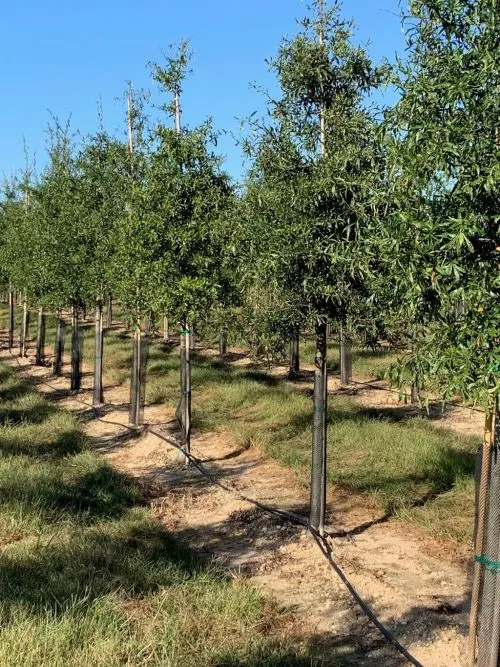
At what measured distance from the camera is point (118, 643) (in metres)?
4.72

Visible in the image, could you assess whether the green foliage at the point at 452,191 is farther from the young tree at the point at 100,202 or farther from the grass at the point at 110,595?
the young tree at the point at 100,202

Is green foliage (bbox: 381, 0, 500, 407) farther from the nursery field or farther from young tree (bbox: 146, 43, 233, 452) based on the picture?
young tree (bbox: 146, 43, 233, 452)

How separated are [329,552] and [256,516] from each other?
1667mm

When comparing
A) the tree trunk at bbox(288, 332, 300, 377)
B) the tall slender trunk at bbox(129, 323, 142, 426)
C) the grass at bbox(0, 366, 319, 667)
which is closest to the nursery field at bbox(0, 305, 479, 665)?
the grass at bbox(0, 366, 319, 667)

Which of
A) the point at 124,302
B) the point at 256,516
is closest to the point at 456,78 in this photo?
→ the point at 256,516

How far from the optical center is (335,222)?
707 centimetres

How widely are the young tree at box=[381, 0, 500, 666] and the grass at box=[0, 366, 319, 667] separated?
273 cm

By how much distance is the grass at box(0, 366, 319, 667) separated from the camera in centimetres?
464

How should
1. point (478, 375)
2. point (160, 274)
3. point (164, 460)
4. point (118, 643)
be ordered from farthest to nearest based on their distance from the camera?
point (164, 460)
point (160, 274)
point (118, 643)
point (478, 375)

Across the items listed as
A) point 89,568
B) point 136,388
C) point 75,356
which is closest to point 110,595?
point 89,568

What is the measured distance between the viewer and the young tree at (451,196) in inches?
153

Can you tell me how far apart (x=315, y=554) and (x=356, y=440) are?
4.90 meters

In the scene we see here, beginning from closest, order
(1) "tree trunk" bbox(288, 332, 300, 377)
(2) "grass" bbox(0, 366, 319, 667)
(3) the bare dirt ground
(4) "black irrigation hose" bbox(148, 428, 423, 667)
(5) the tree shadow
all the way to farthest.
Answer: (2) "grass" bbox(0, 366, 319, 667) < (5) the tree shadow < (4) "black irrigation hose" bbox(148, 428, 423, 667) < (3) the bare dirt ground < (1) "tree trunk" bbox(288, 332, 300, 377)

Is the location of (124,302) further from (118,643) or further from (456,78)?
(456,78)
